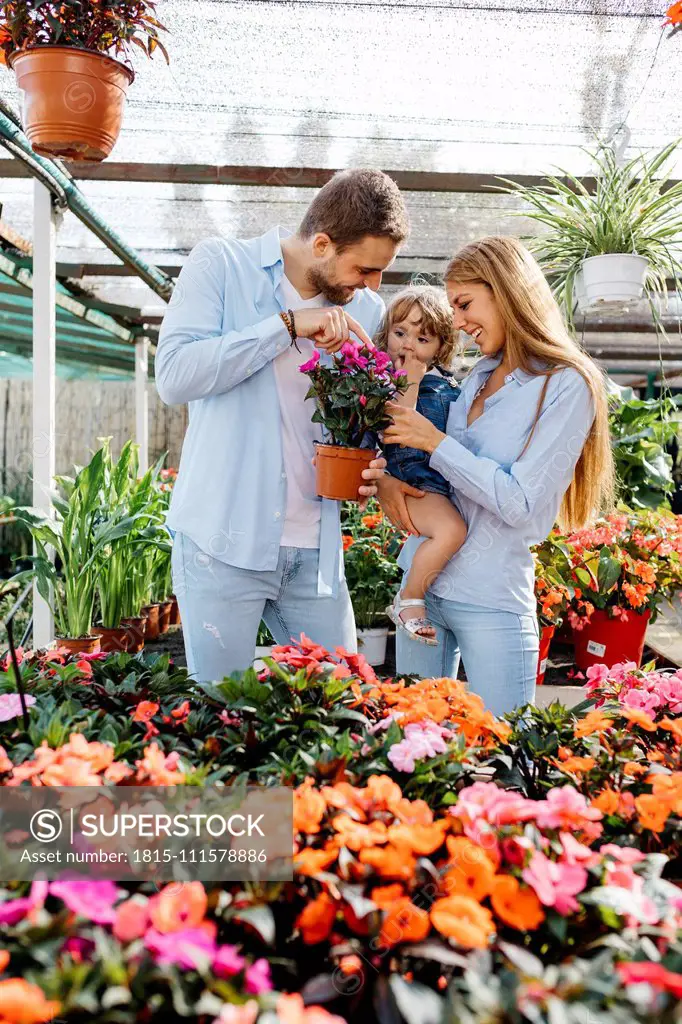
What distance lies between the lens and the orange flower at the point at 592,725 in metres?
1.08

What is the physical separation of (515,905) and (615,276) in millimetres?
3276

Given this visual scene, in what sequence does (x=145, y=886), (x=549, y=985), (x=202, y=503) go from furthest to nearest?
(x=202, y=503)
(x=145, y=886)
(x=549, y=985)

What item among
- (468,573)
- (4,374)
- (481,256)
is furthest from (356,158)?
(4,374)

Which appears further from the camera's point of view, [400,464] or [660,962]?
[400,464]

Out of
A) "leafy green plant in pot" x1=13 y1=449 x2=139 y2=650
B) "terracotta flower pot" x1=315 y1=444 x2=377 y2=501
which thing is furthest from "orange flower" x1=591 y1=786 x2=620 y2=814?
"leafy green plant in pot" x1=13 y1=449 x2=139 y2=650

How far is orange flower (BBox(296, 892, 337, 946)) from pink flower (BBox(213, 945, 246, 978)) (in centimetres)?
9

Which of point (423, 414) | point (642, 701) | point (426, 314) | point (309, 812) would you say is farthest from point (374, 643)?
point (309, 812)

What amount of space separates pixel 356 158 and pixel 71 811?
3.57 meters

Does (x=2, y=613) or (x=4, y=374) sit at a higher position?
(x=4, y=374)

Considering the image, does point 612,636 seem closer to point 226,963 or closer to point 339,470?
point 339,470

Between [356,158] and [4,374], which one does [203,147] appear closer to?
[356,158]

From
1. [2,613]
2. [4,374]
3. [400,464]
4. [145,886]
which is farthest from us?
[4,374]

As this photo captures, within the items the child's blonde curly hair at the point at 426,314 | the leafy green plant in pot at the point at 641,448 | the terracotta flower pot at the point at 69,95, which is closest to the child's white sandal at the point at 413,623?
the child's blonde curly hair at the point at 426,314

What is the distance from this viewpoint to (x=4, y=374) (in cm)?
938
